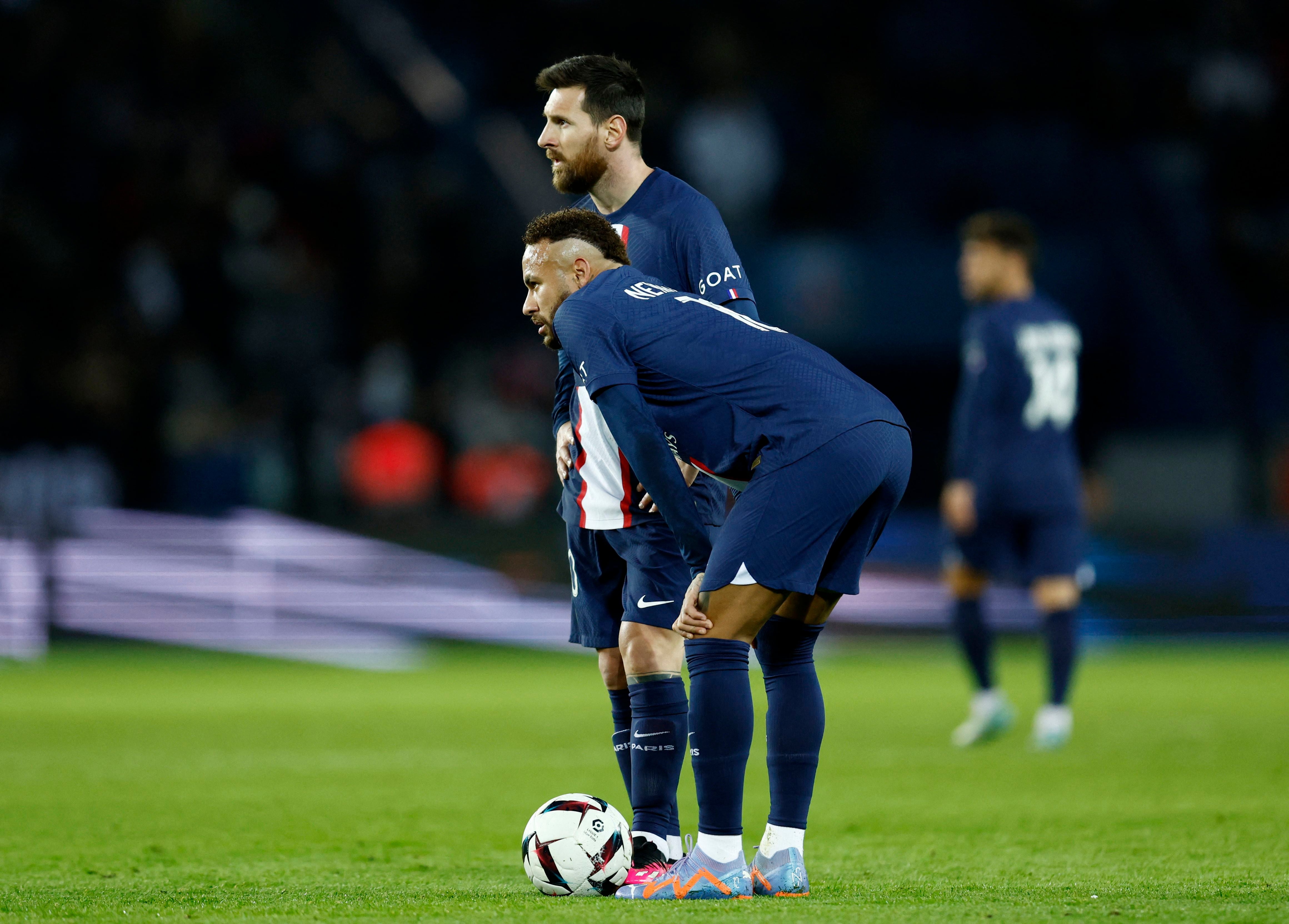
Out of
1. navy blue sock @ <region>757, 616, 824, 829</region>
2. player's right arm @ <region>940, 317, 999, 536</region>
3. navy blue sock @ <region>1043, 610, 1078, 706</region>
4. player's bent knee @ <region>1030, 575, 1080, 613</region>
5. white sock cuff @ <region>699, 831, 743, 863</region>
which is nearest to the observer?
Result: white sock cuff @ <region>699, 831, 743, 863</region>

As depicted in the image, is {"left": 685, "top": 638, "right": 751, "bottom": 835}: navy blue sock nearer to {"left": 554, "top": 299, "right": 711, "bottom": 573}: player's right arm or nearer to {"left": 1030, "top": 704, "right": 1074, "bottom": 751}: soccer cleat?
{"left": 554, "top": 299, "right": 711, "bottom": 573}: player's right arm

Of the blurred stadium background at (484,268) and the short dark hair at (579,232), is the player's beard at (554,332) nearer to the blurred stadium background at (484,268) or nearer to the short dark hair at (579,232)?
the short dark hair at (579,232)

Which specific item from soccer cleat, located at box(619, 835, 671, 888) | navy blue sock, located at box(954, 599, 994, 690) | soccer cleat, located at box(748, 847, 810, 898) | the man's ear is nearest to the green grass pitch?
soccer cleat, located at box(748, 847, 810, 898)

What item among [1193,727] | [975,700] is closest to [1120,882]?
[975,700]

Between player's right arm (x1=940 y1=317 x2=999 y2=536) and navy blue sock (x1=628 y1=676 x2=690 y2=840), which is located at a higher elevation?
player's right arm (x1=940 y1=317 x2=999 y2=536)

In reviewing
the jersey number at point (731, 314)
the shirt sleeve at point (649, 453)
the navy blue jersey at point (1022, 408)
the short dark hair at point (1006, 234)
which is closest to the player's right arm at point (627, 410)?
the shirt sleeve at point (649, 453)

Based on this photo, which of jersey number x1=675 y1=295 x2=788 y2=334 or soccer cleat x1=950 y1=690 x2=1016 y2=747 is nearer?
jersey number x1=675 y1=295 x2=788 y2=334

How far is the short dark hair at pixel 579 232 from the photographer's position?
411 cm

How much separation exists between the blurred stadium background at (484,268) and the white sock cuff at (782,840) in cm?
872

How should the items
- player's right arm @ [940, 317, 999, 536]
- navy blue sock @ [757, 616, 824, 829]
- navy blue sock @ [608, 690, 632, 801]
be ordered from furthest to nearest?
1. player's right arm @ [940, 317, 999, 536]
2. navy blue sock @ [608, 690, 632, 801]
3. navy blue sock @ [757, 616, 824, 829]

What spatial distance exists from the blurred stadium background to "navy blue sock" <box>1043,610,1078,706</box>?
5.00 metres

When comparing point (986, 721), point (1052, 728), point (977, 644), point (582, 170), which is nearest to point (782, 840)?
point (582, 170)

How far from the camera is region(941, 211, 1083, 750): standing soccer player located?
786 cm

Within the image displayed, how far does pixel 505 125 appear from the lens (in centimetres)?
1517
